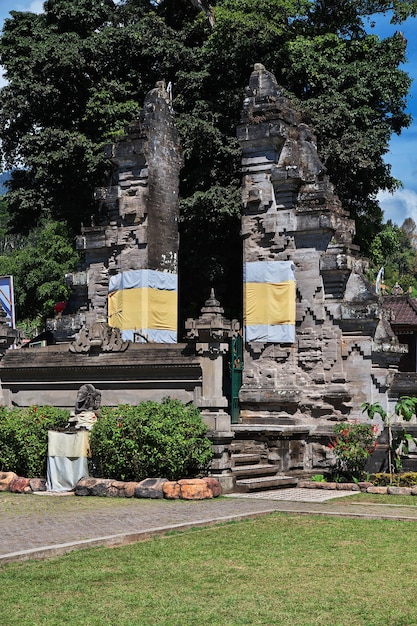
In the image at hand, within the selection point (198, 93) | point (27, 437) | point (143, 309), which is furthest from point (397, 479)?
point (198, 93)

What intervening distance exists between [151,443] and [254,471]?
2.76m

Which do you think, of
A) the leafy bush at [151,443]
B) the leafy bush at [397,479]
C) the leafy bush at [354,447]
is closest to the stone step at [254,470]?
the leafy bush at [151,443]

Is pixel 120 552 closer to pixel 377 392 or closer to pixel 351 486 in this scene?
pixel 351 486

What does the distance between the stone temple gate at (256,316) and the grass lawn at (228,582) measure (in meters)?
5.63

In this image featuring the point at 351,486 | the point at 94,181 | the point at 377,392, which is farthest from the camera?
the point at 94,181

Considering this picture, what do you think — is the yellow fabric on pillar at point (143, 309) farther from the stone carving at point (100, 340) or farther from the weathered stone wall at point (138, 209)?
the stone carving at point (100, 340)

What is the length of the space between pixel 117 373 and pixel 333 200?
696 cm

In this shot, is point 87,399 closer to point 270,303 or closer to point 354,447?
point 270,303

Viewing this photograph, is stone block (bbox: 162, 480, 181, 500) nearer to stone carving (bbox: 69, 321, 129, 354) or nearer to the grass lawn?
the grass lawn

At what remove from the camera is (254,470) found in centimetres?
1719

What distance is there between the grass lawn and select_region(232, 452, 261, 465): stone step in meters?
6.25

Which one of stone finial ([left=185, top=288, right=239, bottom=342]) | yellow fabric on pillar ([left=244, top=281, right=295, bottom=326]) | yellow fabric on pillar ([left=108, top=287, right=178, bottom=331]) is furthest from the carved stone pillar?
→ yellow fabric on pillar ([left=108, top=287, right=178, bottom=331])

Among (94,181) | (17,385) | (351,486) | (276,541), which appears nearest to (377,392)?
(351,486)

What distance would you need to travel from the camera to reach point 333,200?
69.3 feet
